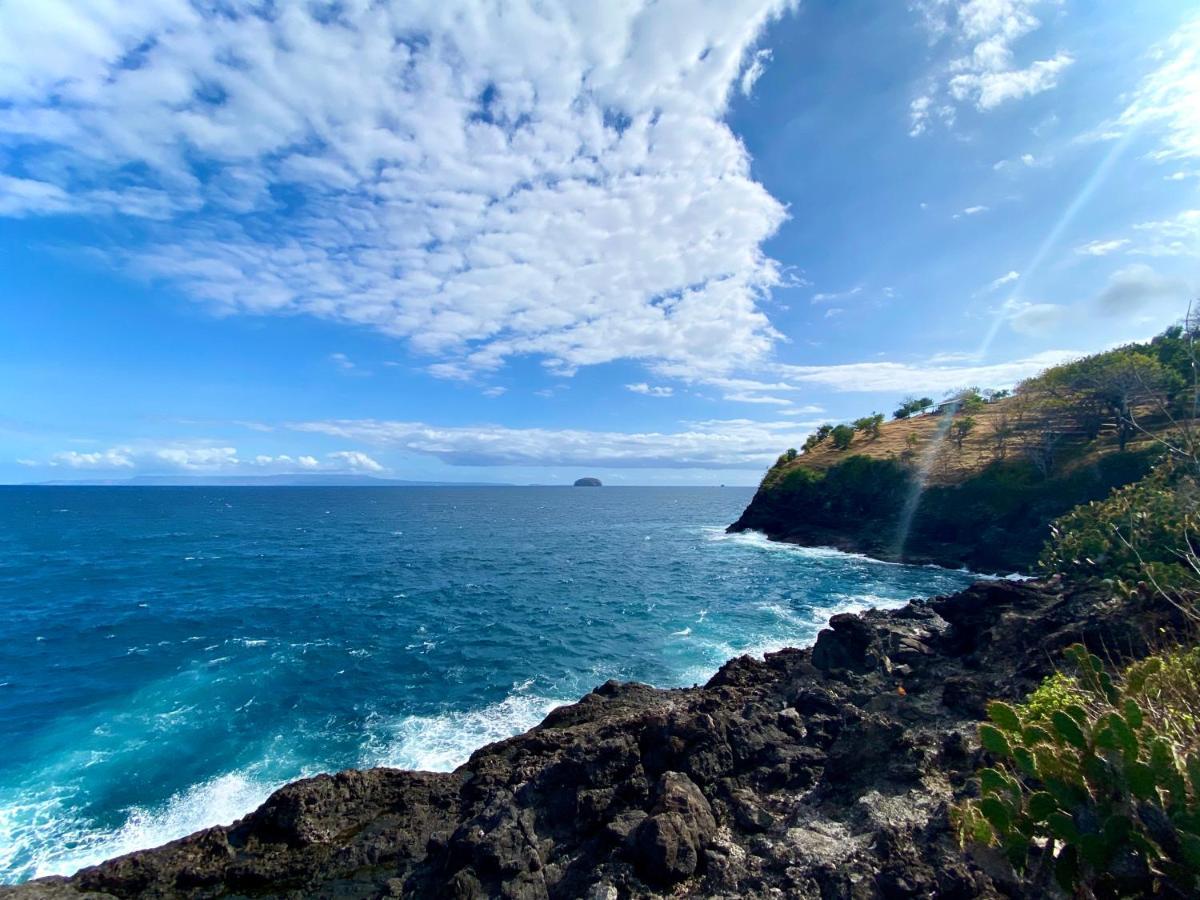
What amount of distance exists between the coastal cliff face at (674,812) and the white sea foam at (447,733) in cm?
349

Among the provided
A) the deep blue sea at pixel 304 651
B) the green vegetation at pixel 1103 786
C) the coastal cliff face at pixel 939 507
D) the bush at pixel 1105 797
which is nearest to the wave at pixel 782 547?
the deep blue sea at pixel 304 651

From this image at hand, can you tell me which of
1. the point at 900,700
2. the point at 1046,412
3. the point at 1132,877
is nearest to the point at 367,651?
the point at 900,700

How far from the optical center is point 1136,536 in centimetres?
2128

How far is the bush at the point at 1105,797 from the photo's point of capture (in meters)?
6.98

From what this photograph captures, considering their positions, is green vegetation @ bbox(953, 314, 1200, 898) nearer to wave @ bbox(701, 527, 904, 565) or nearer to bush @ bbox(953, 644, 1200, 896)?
bush @ bbox(953, 644, 1200, 896)

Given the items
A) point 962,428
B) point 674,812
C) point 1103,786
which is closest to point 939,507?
point 962,428

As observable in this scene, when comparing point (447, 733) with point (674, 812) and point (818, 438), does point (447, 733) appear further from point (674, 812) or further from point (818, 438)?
point (818, 438)

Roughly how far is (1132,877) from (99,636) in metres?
51.1

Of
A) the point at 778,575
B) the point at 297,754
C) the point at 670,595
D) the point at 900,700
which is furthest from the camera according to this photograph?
the point at 778,575

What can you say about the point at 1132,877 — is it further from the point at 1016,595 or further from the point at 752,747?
the point at 1016,595

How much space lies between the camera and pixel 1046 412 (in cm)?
6788

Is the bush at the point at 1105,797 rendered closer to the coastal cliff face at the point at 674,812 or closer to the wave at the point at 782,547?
the coastal cliff face at the point at 674,812

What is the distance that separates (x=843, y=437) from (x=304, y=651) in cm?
9534

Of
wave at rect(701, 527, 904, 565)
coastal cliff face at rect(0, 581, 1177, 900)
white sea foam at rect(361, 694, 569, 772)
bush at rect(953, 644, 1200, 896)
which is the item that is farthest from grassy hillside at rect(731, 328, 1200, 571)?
white sea foam at rect(361, 694, 569, 772)
